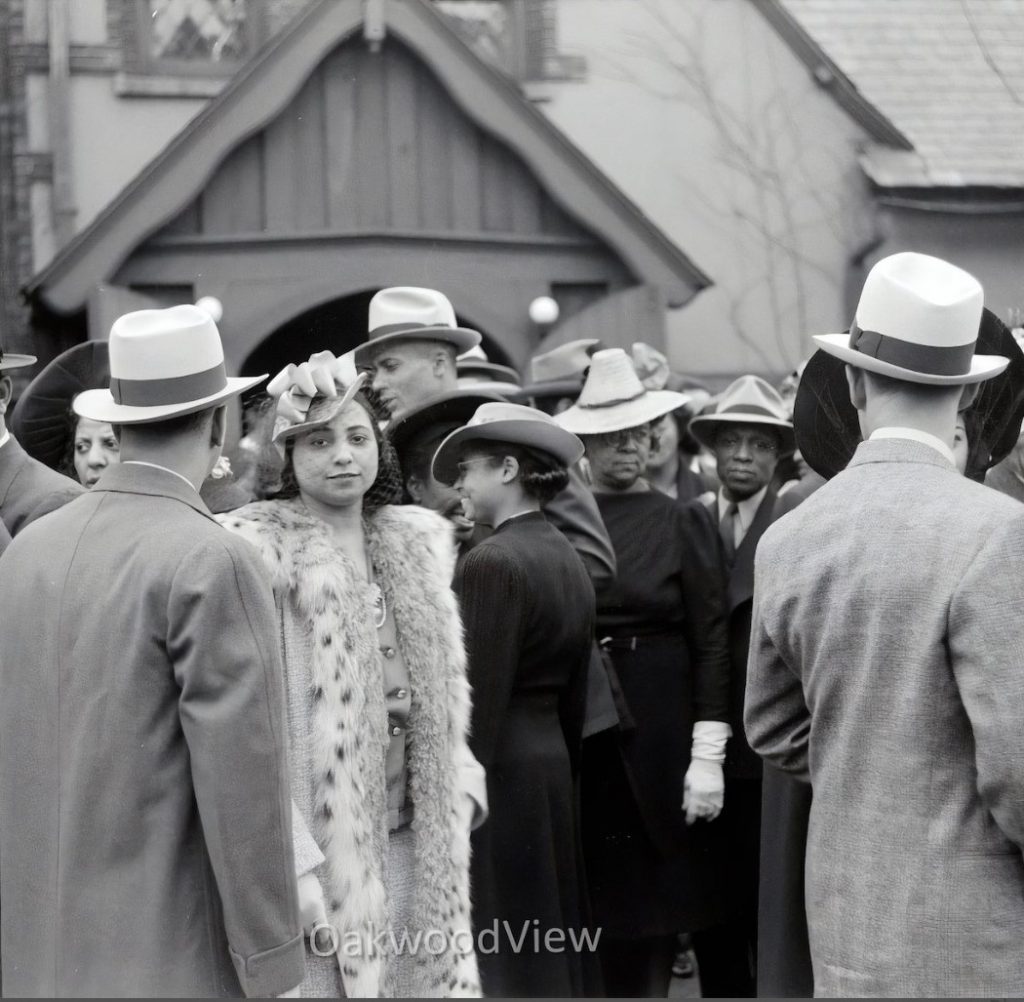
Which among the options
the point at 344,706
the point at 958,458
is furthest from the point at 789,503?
the point at 344,706

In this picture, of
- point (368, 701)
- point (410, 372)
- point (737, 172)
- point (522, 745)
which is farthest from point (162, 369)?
point (737, 172)

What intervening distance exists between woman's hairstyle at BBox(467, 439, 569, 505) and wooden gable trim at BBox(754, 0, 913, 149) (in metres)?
2.91

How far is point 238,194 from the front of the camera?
230 inches

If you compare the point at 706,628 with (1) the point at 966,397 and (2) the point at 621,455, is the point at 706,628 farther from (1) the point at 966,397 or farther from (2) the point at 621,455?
(1) the point at 966,397

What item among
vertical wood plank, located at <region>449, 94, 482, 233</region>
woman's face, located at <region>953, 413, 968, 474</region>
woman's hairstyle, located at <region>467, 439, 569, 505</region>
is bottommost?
woman's hairstyle, located at <region>467, 439, 569, 505</region>

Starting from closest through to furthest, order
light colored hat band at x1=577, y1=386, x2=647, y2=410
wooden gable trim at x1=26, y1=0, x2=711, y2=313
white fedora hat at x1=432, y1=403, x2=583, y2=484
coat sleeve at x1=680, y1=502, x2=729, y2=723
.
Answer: white fedora hat at x1=432, y1=403, x2=583, y2=484, coat sleeve at x1=680, y1=502, x2=729, y2=723, light colored hat band at x1=577, y1=386, x2=647, y2=410, wooden gable trim at x1=26, y1=0, x2=711, y2=313

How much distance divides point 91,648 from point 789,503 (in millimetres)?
2329

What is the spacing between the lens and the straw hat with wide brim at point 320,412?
3473 mm

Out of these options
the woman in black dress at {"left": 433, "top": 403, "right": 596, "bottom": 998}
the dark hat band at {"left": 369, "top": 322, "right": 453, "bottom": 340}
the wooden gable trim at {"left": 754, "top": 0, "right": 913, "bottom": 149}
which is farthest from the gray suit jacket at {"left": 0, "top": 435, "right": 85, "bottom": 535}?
the wooden gable trim at {"left": 754, "top": 0, "right": 913, "bottom": 149}

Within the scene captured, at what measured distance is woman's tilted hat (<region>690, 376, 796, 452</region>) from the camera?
16.4 feet

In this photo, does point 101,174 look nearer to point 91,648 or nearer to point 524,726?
point 524,726

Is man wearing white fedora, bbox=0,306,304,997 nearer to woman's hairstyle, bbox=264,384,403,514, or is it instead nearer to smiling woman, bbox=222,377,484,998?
smiling woman, bbox=222,377,484,998

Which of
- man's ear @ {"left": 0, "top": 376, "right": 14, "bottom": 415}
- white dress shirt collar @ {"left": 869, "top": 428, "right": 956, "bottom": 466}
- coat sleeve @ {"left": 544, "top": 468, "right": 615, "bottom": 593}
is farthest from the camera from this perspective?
coat sleeve @ {"left": 544, "top": 468, "right": 615, "bottom": 593}

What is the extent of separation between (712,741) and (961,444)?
1421 mm
